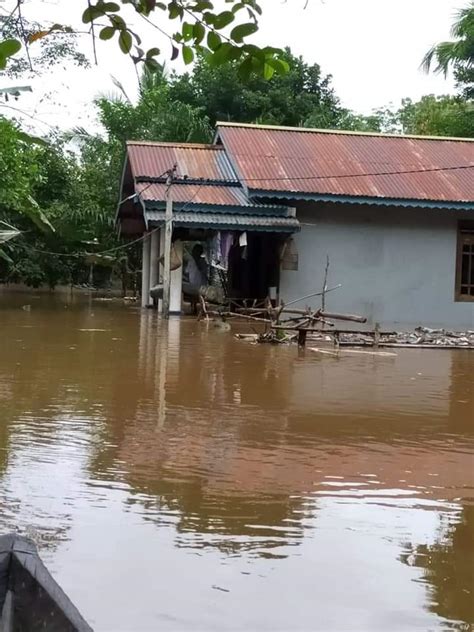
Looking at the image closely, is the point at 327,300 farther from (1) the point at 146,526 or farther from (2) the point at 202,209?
(1) the point at 146,526

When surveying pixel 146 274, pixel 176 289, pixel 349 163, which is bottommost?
pixel 176 289

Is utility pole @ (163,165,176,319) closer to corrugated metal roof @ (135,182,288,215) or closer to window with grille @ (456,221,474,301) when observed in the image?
corrugated metal roof @ (135,182,288,215)

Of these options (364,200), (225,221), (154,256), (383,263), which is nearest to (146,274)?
(154,256)

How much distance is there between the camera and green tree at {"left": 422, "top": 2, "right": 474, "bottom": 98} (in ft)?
87.9

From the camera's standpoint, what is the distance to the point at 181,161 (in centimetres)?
2092

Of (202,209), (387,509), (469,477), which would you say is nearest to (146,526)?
(387,509)

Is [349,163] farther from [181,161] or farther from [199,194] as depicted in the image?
[181,161]

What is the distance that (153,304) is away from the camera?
23078 millimetres

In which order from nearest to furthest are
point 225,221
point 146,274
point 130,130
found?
1. point 225,221
2. point 146,274
3. point 130,130

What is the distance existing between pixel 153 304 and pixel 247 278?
9.12ft

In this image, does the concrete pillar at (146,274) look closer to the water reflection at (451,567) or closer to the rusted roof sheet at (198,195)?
the rusted roof sheet at (198,195)

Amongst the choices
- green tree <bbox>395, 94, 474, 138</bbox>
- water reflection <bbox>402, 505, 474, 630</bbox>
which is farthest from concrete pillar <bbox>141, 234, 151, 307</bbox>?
water reflection <bbox>402, 505, 474, 630</bbox>

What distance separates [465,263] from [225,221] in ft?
19.7

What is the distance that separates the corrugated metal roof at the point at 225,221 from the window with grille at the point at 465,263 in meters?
4.28
